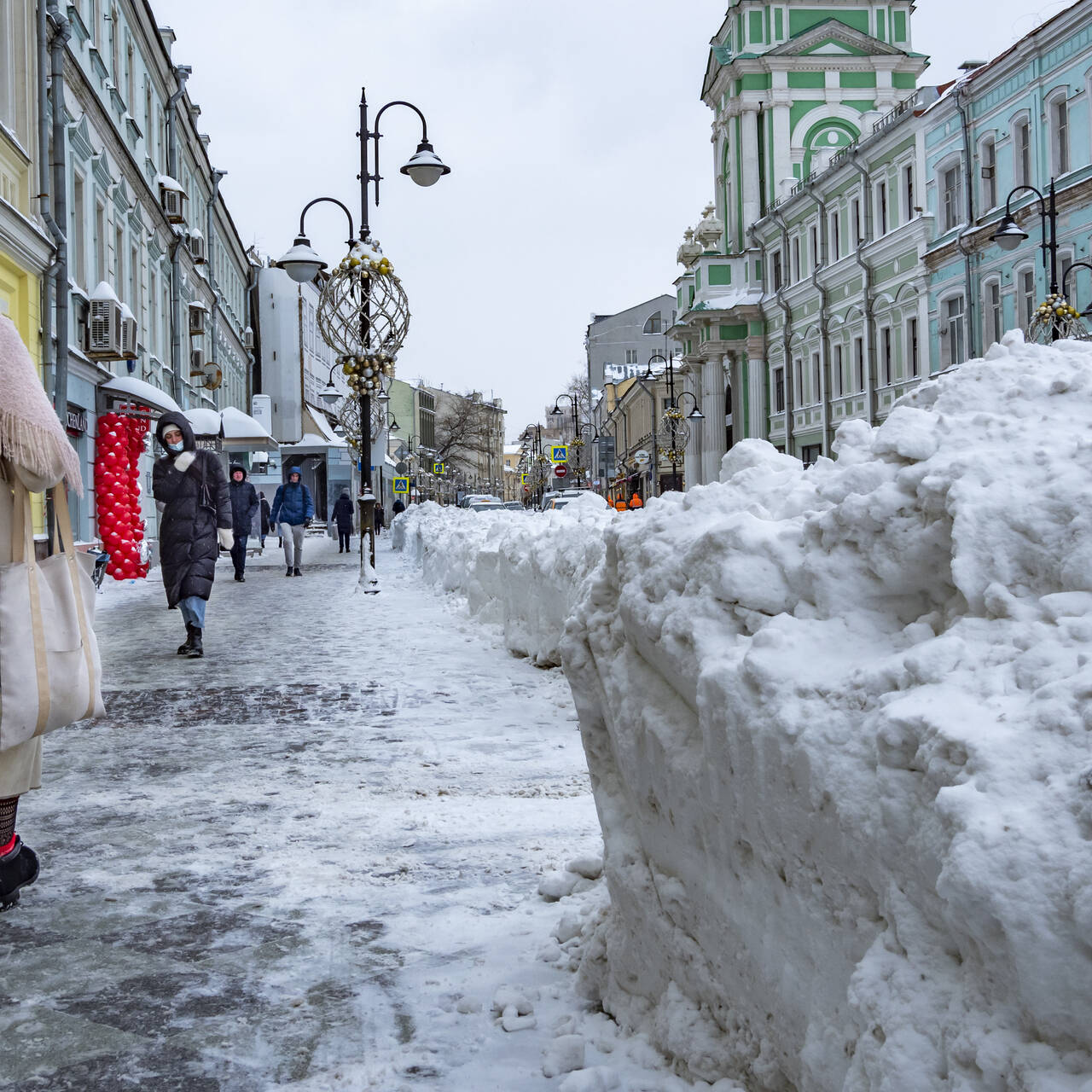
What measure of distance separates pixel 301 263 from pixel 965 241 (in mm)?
17669

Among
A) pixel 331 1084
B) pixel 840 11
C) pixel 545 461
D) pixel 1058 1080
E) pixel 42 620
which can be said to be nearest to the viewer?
pixel 1058 1080

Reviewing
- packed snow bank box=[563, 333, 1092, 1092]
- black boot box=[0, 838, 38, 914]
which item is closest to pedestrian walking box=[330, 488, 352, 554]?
black boot box=[0, 838, 38, 914]

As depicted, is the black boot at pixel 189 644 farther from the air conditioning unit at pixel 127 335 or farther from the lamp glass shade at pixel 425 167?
the air conditioning unit at pixel 127 335

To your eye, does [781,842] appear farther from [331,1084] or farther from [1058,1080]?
[331,1084]

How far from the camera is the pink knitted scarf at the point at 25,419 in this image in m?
3.52

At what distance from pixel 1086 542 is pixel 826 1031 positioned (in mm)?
876

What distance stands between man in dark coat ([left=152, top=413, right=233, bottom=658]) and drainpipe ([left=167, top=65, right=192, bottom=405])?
18.6 meters

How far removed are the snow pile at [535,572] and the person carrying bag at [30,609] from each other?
2387mm

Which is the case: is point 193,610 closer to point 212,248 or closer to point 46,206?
point 46,206

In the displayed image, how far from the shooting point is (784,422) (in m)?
42.2

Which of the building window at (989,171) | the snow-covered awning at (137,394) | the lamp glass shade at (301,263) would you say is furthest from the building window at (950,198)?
the snow-covered awning at (137,394)

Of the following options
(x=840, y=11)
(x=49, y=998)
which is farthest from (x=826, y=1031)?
(x=840, y=11)

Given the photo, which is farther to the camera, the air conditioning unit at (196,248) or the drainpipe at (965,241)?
the air conditioning unit at (196,248)

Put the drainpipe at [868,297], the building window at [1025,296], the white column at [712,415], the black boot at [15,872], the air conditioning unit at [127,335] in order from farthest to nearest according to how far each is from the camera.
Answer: the white column at [712,415]
the drainpipe at [868,297]
the building window at [1025,296]
the air conditioning unit at [127,335]
the black boot at [15,872]
